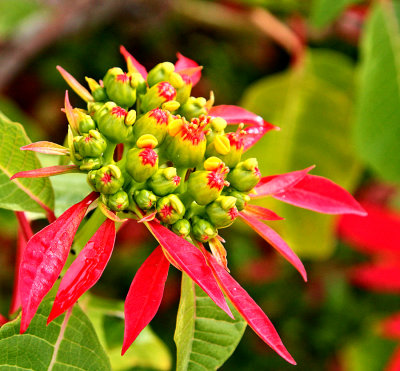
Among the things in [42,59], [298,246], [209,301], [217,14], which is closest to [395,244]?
[298,246]

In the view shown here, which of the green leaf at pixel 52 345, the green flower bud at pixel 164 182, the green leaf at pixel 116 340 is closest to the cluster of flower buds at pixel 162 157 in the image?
the green flower bud at pixel 164 182

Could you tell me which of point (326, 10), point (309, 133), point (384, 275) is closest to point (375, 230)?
point (384, 275)

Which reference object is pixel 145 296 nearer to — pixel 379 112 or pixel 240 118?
pixel 240 118

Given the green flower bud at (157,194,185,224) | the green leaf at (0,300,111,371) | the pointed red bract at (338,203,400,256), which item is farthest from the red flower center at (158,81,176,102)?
the pointed red bract at (338,203,400,256)

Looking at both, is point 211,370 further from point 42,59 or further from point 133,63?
point 42,59

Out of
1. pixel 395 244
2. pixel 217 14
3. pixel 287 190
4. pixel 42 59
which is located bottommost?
pixel 395 244

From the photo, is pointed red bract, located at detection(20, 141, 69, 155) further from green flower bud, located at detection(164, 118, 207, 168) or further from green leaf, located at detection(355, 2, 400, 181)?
green leaf, located at detection(355, 2, 400, 181)
